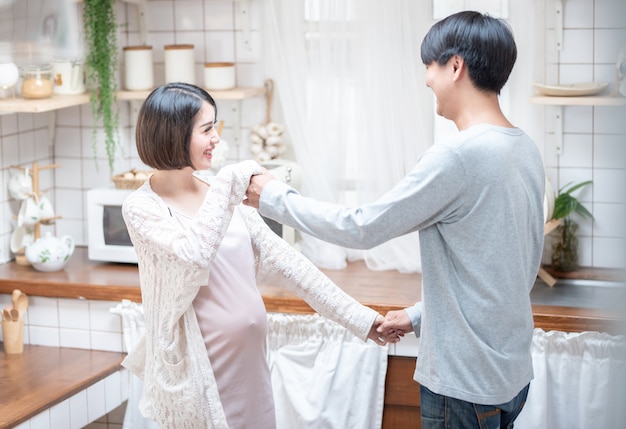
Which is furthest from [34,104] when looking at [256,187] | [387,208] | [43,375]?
[387,208]

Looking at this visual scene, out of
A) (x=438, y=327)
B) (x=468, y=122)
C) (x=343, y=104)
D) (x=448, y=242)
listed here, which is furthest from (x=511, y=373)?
(x=343, y=104)

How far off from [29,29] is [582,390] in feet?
6.73

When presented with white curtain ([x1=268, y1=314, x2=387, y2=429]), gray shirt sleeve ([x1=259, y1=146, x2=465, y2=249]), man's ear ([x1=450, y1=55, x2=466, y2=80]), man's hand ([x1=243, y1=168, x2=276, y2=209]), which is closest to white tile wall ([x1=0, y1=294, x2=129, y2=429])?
white curtain ([x1=268, y1=314, x2=387, y2=429])

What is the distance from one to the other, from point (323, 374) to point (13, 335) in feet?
3.57

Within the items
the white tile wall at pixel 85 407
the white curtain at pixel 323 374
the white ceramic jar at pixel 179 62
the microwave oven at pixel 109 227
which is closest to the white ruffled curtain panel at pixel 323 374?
the white curtain at pixel 323 374

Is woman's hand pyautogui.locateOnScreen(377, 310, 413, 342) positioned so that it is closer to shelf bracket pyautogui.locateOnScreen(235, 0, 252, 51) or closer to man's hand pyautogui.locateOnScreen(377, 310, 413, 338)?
man's hand pyautogui.locateOnScreen(377, 310, 413, 338)

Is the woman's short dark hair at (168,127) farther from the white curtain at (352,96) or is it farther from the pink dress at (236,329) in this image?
the white curtain at (352,96)

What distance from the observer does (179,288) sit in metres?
1.81

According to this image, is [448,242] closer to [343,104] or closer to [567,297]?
[567,297]

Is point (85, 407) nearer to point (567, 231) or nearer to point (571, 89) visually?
point (567, 231)

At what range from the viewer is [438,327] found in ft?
5.21

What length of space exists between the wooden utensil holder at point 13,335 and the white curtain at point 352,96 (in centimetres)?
108

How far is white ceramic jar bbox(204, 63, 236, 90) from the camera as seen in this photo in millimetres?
3176

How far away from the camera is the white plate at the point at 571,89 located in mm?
2803
